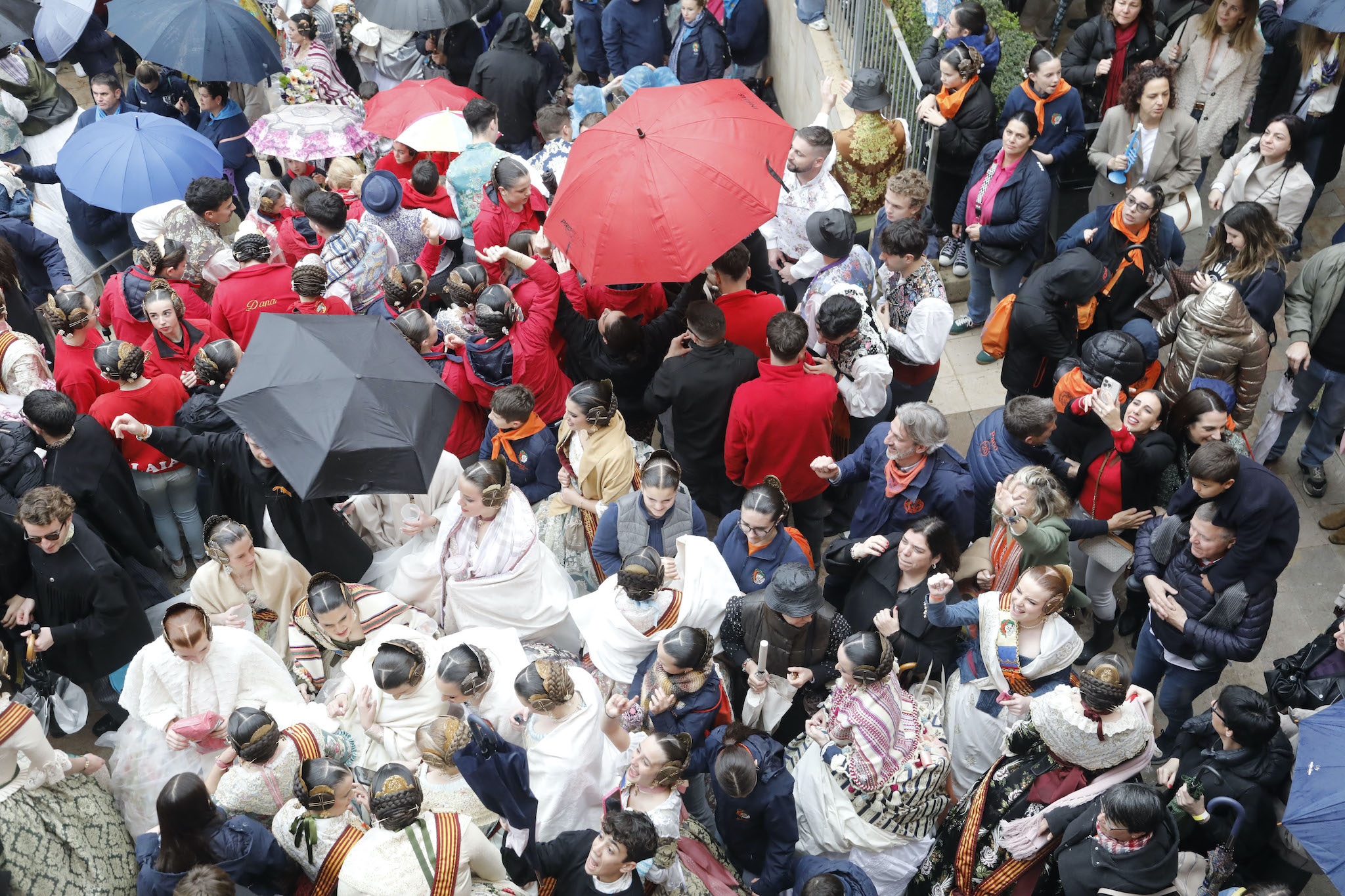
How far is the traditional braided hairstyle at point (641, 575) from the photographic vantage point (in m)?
4.38

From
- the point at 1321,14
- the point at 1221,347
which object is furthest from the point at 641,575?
the point at 1321,14

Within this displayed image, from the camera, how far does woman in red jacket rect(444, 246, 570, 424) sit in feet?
18.3

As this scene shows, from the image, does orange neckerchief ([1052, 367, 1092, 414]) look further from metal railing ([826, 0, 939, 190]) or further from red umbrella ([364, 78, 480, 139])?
red umbrella ([364, 78, 480, 139])

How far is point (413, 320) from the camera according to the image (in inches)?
224

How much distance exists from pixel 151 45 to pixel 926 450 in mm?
6325

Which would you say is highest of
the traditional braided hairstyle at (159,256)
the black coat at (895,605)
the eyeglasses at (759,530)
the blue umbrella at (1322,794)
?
the blue umbrella at (1322,794)

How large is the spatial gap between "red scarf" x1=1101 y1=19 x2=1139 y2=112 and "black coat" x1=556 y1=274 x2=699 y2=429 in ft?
12.5

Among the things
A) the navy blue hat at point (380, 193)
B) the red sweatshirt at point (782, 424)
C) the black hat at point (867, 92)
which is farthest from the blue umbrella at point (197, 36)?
the red sweatshirt at point (782, 424)

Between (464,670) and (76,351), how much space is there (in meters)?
3.24

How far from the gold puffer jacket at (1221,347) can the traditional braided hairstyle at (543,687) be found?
3.50 metres

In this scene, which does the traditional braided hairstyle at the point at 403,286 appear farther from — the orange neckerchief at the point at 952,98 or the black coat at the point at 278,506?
the orange neckerchief at the point at 952,98

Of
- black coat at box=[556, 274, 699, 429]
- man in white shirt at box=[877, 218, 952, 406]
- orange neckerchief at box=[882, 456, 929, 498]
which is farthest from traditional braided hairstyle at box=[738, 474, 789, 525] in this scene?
man in white shirt at box=[877, 218, 952, 406]

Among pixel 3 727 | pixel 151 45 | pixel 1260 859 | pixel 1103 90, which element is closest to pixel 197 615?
pixel 3 727

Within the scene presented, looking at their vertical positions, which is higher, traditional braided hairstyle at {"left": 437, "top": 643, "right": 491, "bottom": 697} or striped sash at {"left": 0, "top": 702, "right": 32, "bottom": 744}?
traditional braided hairstyle at {"left": 437, "top": 643, "right": 491, "bottom": 697}
